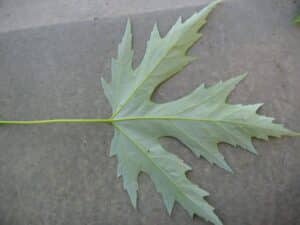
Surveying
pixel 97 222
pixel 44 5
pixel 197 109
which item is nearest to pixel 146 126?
pixel 197 109

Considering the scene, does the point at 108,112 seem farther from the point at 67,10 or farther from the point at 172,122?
the point at 67,10

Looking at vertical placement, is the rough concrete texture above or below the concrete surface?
below

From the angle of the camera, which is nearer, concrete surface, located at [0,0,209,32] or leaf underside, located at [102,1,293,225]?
leaf underside, located at [102,1,293,225]

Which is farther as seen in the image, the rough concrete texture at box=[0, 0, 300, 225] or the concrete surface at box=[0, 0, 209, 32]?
the concrete surface at box=[0, 0, 209, 32]

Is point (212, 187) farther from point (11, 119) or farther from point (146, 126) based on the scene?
point (11, 119)

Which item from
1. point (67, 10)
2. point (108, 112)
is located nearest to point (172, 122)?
point (108, 112)
